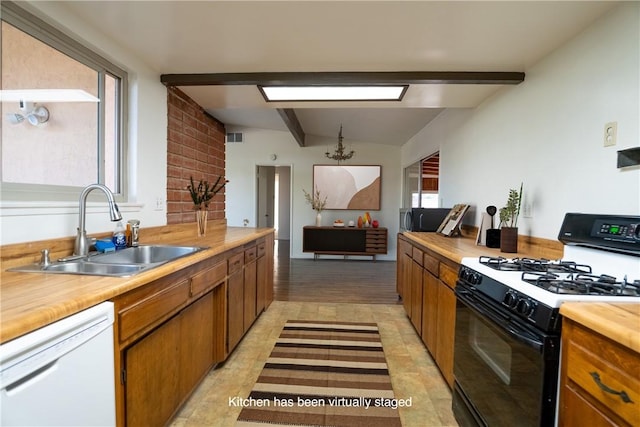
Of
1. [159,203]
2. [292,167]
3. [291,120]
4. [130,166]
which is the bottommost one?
[159,203]

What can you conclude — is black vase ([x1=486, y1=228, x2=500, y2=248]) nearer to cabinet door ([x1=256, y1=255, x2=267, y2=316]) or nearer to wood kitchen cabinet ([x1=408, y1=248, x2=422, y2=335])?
wood kitchen cabinet ([x1=408, y1=248, x2=422, y2=335])

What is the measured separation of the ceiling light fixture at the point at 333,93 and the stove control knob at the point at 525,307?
6.43ft

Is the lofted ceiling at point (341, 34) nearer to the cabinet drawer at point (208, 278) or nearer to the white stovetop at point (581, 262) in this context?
the white stovetop at point (581, 262)

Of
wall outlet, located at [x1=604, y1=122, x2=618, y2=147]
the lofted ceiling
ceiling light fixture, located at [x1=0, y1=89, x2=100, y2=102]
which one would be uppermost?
the lofted ceiling

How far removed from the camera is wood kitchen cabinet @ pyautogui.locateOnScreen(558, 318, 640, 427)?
74cm

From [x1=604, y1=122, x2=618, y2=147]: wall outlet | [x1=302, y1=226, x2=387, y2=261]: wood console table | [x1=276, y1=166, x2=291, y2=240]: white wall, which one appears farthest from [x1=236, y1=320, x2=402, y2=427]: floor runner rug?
[x1=276, y1=166, x2=291, y2=240]: white wall

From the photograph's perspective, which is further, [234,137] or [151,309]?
[234,137]

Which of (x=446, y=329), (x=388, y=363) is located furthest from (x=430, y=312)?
(x=388, y=363)

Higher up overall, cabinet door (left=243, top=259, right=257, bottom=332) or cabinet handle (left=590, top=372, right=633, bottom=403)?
cabinet handle (left=590, top=372, right=633, bottom=403)

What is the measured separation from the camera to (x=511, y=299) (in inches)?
46.8

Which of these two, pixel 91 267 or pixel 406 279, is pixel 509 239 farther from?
pixel 91 267

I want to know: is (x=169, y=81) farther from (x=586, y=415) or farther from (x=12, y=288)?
(x=586, y=415)

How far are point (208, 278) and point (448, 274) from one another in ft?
4.95

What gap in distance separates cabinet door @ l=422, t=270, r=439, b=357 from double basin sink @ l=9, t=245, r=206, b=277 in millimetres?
1644
